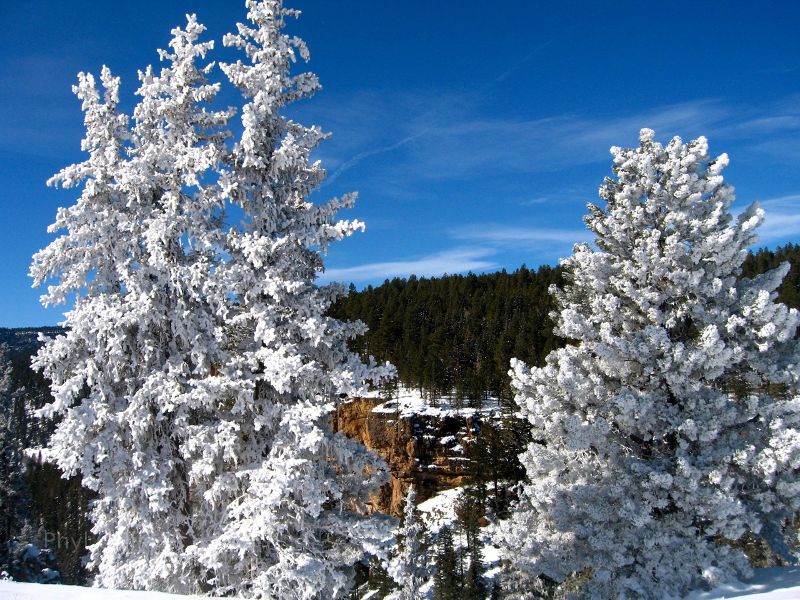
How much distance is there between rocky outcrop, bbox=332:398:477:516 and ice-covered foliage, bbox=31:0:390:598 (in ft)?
199

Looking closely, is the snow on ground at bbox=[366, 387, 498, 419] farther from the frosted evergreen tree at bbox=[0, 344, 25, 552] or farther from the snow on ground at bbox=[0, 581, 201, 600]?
the snow on ground at bbox=[0, 581, 201, 600]

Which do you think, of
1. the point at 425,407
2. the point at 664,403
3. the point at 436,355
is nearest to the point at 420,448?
the point at 425,407

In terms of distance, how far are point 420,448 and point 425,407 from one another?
253 inches

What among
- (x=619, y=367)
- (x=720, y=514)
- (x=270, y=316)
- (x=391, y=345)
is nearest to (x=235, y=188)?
(x=270, y=316)

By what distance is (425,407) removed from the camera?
3046 inches

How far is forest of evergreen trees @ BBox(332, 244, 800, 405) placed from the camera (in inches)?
3223

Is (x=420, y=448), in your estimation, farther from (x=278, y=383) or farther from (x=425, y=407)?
(x=278, y=383)

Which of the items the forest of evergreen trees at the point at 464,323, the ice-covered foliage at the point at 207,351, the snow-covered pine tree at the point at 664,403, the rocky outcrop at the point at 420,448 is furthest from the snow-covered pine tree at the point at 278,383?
the rocky outcrop at the point at 420,448

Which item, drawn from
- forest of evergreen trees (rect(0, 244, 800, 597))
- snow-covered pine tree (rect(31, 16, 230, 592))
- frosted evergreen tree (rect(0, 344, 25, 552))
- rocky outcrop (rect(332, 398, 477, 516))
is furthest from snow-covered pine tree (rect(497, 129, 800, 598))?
rocky outcrop (rect(332, 398, 477, 516))

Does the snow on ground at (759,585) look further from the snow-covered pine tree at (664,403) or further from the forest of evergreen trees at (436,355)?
the forest of evergreen trees at (436,355)

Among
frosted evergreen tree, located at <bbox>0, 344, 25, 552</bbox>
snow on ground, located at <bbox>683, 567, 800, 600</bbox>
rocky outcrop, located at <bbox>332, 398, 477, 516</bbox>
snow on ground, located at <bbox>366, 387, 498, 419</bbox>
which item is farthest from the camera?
snow on ground, located at <bbox>366, 387, 498, 419</bbox>

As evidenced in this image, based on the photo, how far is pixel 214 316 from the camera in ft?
42.4

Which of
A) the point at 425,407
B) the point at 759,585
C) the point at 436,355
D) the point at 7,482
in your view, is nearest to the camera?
the point at 759,585

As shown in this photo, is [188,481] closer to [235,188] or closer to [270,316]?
[270,316]
